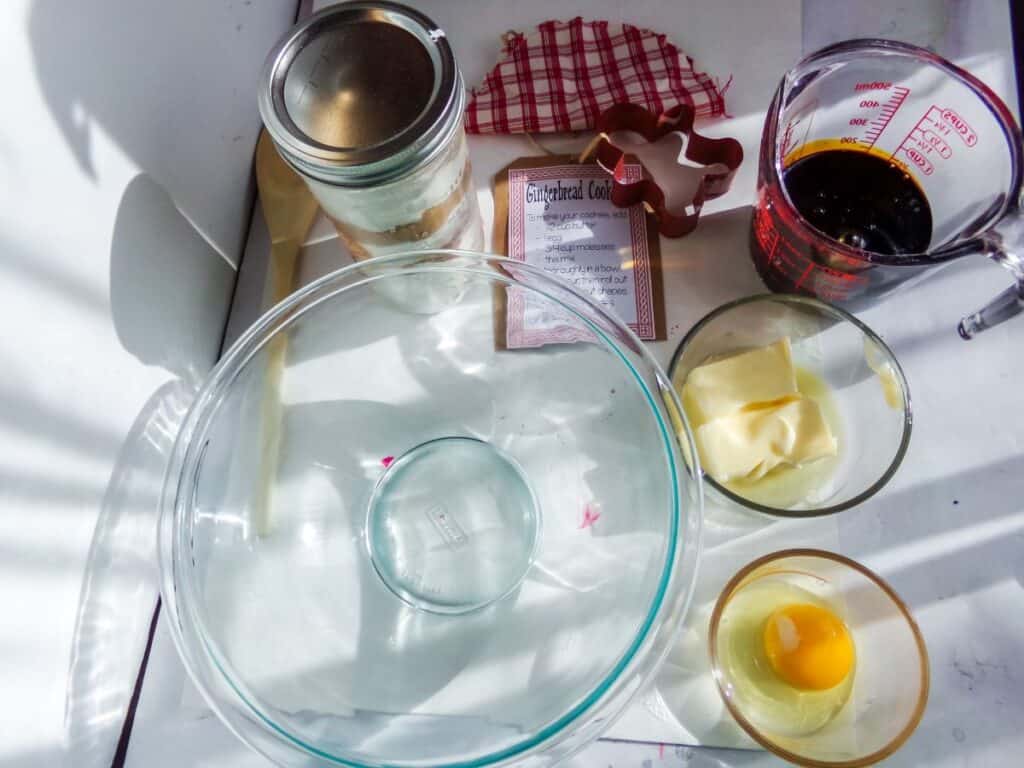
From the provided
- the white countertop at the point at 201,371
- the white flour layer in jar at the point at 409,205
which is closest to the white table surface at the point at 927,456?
the white countertop at the point at 201,371

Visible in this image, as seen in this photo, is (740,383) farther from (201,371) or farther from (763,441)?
(201,371)

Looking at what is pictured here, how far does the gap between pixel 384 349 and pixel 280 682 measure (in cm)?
24

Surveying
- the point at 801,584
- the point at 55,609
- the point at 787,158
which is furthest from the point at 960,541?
the point at 55,609

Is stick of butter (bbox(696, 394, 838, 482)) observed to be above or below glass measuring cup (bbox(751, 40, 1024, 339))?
below

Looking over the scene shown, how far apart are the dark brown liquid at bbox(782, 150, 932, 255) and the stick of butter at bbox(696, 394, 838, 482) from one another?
13cm

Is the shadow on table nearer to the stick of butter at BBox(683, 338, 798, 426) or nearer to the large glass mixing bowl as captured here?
the large glass mixing bowl

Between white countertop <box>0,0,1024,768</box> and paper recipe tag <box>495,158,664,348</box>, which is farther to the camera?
paper recipe tag <box>495,158,664,348</box>

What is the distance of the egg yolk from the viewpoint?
0.46 meters

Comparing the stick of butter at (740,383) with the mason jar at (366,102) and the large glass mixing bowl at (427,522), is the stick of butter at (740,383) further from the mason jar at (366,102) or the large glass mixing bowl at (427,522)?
the mason jar at (366,102)

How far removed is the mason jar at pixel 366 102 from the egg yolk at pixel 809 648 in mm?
354

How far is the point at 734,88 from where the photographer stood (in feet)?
2.01

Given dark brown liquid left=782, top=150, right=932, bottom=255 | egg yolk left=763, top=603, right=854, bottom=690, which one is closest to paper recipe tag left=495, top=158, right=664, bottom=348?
dark brown liquid left=782, top=150, right=932, bottom=255

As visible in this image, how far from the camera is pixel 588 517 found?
527mm

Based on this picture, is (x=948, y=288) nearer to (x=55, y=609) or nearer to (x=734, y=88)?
(x=734, y=88)
